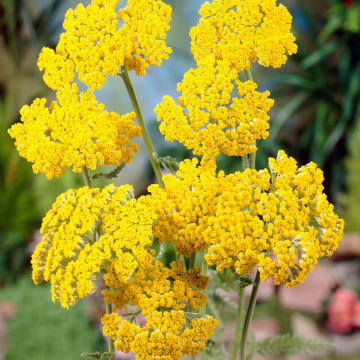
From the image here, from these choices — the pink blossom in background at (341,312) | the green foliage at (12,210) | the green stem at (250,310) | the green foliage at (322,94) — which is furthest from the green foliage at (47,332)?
the green foliage at (322,94)

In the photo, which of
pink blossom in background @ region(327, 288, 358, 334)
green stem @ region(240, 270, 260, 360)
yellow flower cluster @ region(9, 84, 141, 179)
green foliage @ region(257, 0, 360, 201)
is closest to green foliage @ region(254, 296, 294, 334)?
pink blossom in background @ region(327, 288, 358, 334)

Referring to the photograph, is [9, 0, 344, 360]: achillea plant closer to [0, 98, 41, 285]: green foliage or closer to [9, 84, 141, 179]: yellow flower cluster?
[9, 84, 141, 179]: yellow flower cluster

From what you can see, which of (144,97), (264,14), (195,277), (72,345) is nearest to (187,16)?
(144,97)

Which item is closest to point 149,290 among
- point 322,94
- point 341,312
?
point 341,312

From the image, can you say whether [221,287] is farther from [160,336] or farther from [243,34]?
[243,34]

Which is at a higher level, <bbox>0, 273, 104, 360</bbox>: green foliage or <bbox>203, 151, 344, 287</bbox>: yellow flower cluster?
<bbox>203, 151, 344, 287</bbox>: yellow flower cluster

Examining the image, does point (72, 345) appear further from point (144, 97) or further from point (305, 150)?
point (305, 150)

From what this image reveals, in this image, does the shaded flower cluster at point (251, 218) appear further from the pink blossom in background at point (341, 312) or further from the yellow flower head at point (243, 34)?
the pink blossom in background at point (341, 312)
